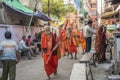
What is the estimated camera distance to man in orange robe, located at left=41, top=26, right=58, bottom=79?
12.0m

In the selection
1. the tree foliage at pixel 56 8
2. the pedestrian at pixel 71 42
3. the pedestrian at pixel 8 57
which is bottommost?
the pedestrian at pixel 71 42

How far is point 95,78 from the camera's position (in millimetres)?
11555

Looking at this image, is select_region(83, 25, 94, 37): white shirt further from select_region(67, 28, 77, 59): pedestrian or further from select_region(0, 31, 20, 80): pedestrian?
select_region(0, 31, 20, 80): pedestrian

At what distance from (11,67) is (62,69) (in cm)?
505

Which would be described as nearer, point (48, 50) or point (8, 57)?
point (8, 57)

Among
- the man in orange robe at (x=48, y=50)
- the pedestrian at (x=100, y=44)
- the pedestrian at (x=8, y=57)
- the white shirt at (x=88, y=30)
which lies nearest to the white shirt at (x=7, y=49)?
the pedestrian at (x=8, y=57)

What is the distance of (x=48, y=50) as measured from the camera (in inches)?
475

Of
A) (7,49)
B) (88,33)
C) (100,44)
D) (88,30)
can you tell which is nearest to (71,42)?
(88,33)

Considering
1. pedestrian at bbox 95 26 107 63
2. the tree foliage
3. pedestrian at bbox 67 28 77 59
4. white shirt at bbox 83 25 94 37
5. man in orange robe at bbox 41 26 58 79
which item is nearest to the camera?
man in orange robe at bbox 41 26 58 79

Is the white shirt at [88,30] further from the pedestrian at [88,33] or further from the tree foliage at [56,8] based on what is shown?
the tree foliage at [56,8]

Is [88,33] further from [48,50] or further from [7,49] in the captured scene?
[7,49]

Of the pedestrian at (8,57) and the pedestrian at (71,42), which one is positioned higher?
the pedestrian at (8,57)

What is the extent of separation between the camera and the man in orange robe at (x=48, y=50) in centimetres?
1196

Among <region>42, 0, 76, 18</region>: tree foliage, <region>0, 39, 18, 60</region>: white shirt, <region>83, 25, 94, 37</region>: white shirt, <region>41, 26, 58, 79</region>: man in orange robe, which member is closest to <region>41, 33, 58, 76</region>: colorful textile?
<region>41, 26, 58, 79</region>: man in orange robe
